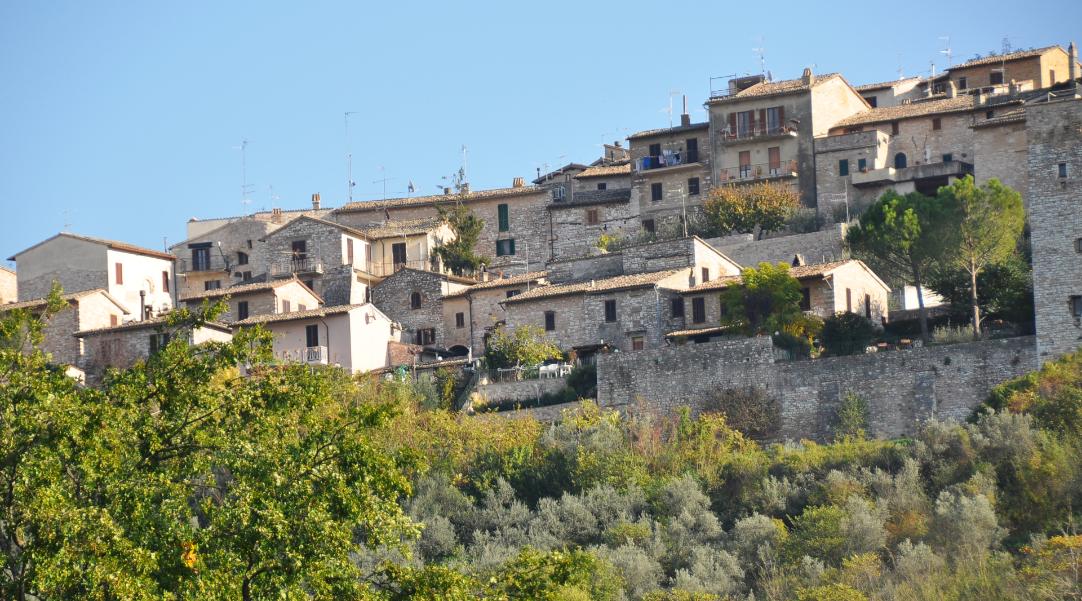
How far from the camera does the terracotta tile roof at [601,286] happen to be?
57.6m

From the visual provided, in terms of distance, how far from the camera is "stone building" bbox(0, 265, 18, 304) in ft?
239

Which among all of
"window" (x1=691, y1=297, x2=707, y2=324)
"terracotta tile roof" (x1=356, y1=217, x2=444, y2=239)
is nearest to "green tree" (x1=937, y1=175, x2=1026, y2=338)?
"window" (x1=691, y1=297, x2=707, y2=324)

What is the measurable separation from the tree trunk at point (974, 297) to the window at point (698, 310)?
7.55 m

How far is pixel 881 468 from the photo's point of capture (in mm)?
47594

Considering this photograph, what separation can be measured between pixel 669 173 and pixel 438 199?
9.38 metres

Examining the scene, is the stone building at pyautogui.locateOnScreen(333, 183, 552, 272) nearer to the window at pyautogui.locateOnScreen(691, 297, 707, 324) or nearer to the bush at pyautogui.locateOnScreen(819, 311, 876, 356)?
the window at pyautogui.locateOnScreen(691, 297, 707, 324)

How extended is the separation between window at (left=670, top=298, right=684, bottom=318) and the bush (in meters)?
5.06

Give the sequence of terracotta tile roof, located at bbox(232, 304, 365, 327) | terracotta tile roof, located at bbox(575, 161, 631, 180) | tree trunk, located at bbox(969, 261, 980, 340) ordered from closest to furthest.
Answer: tree trunk, located at bbox(969, 261, 980, 340) < terracotta tile roof, located at bbox(232, 304, 365, 327) < terracotta tile roof, located at bbox(575, 161, 631, 180)

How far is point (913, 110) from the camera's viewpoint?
70.8 meters

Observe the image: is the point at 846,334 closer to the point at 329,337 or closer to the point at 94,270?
the point at 329,337

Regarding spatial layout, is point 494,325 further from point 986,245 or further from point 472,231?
point 986,245

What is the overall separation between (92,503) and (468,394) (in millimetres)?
34379

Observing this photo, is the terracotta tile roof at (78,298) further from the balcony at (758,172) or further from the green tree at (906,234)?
the green tree at (906,234)

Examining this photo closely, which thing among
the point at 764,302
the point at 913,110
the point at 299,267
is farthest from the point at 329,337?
the point at 913,110
